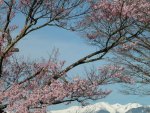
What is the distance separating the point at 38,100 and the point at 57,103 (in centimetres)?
113

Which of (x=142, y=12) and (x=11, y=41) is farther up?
(x=142, y=12)

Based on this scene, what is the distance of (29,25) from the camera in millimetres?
12273

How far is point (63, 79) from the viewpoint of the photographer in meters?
12.4

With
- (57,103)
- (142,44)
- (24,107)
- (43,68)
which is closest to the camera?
(24,107)

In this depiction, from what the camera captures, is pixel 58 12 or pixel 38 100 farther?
pixel 58 12

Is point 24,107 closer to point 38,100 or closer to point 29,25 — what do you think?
point 38,100

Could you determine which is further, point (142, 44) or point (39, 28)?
point (142, 44)

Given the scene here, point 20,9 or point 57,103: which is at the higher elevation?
point 20,9

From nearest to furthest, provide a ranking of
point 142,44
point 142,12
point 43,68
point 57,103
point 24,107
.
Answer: point 24,107 < point 57,103 < point 43,68 < point 142,12 < point 142,44

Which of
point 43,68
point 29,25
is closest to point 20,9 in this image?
point 29,25

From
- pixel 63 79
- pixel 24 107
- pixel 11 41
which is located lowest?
pixel 24 107

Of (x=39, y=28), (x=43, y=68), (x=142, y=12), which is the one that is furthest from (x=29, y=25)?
(x=142, y=12)

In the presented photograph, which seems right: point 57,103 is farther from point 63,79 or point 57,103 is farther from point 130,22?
point 130,22

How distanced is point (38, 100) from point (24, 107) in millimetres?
536
